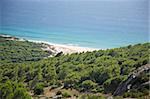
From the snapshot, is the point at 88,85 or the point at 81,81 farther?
the point at 81,81

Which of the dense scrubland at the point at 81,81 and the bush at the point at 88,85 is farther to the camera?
the bush at the point at 88,85

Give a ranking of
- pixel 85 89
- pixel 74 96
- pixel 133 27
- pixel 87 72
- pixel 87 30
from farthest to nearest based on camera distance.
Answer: pixel 133 27
pixel 87 30
pixel 87 72
pixel 85 89
pixel 74 96

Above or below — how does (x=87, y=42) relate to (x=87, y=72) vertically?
above

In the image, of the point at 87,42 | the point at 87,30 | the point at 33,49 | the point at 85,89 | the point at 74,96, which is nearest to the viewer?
the point at 74,96

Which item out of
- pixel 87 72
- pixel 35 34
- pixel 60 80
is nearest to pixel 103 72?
pixel 87 72

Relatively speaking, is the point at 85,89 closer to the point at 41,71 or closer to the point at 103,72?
the point at 103,72

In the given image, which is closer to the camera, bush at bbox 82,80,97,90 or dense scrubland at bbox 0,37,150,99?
dense scrubland at bbox 0,37,150,99

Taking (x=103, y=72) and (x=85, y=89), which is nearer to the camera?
(x=85, y=89)

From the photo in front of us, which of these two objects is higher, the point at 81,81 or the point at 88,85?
the point at 81,81

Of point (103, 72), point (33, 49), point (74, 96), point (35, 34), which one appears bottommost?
point (74, 96)

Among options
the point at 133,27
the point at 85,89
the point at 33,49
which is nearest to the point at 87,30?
the point at 133,27
